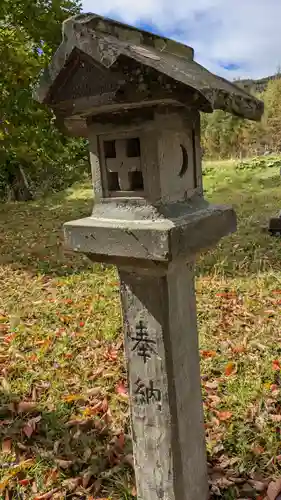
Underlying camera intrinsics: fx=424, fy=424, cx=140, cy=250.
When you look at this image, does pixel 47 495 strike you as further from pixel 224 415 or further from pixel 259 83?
pixel 259 83

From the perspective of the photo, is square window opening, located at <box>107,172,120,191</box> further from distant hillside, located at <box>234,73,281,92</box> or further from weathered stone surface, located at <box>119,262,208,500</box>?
distant hillside, located at <box>234,73,281,92</box>

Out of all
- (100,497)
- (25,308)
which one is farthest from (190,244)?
(25,308)

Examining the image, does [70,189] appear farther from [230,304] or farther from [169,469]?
[169,469]

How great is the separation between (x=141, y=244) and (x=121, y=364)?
8.51 feet

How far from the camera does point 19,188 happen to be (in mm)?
13773

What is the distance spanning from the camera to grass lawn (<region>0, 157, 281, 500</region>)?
2.85 meters

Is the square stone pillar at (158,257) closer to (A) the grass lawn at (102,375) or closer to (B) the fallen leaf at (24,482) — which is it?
(A) the grass lawn at (102,375)

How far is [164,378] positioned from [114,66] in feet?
4.57

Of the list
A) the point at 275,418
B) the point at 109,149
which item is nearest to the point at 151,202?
the point at 109,149

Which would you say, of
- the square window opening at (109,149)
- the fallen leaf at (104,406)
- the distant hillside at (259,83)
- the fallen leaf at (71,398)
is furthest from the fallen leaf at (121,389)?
the distant hillside at (259,83)

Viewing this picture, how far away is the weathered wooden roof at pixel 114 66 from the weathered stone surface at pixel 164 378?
73 centimetres

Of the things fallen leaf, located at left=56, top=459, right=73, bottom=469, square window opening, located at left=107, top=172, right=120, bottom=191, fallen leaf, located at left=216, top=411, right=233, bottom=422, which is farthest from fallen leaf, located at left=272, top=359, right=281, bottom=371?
square window opening, located at left=107, top=172, right=120, bottom=191

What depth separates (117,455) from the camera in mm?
3014

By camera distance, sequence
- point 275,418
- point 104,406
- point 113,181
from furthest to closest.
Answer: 1. point 104,406
2. point 275,418
3. point 113,181
